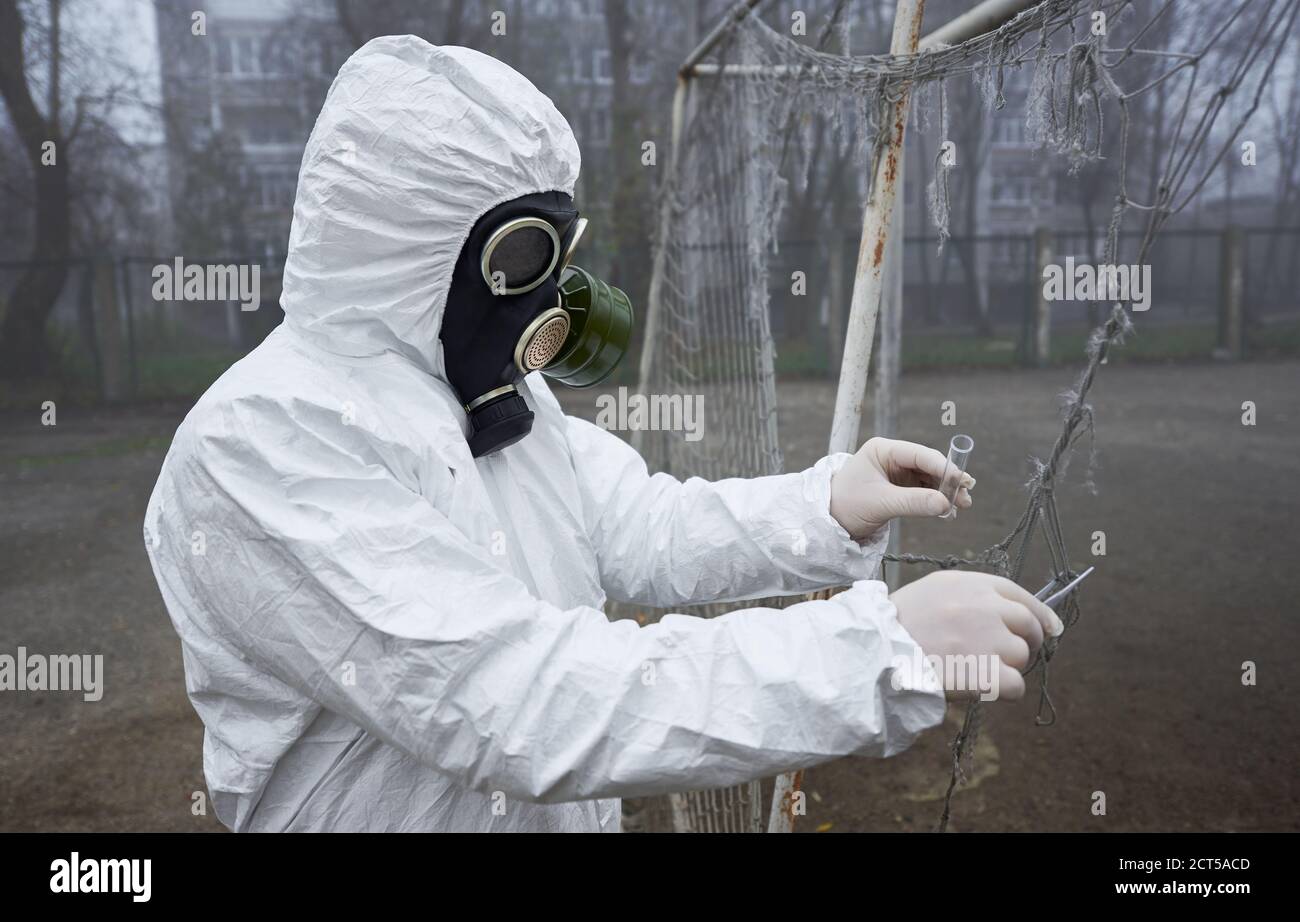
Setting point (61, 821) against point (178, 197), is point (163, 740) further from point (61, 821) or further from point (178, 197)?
point (178, 197)

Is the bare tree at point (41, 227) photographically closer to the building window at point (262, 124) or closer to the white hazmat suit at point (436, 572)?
the building window at point (262, 124)

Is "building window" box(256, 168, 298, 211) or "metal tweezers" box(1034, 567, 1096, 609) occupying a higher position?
"building window" box(256, 168, 298, 211)

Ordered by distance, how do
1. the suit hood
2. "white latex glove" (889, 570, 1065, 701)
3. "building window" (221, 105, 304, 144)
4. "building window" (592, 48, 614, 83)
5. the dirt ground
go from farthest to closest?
"building window" (221, 105, 304, 144)
"building window" (592, 48, 614, 83)
the dirt ground
the suit hood
"white latex glove" (889, 570, 1065, 701)

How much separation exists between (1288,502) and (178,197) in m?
14.1

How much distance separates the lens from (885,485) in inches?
63.7

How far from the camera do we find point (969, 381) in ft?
44.8

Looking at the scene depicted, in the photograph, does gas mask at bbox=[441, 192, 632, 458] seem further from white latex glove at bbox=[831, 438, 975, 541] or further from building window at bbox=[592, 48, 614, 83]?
building window at bbox=[592, 48, 614, 83]

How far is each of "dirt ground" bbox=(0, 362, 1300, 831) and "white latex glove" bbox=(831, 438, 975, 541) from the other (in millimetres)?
1704

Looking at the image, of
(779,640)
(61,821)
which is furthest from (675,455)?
(779,640)

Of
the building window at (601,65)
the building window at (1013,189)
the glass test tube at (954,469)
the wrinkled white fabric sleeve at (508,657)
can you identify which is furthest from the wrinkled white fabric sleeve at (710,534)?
the building window at (1013,189)

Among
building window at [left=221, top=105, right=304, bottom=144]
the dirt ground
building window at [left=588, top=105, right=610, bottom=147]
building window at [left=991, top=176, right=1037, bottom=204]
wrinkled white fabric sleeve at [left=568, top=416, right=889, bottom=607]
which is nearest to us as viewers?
wrinkled white fabric sleeve at [left=568, top=416, right=889, bottom=607]

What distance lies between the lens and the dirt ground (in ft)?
11.8

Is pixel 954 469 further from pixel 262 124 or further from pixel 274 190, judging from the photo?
pixel 262 124

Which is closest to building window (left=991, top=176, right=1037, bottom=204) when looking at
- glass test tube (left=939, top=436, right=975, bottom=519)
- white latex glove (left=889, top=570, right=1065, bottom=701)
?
glass test tube (left=939, top=436, right=975, bottom=519)
